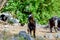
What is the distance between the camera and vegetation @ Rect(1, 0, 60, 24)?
1961 centimetres

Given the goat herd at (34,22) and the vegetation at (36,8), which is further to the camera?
the vegetation at (36,8)

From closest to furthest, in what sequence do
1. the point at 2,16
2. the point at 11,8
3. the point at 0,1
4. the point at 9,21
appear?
1. the point at 0,1
2. the point at 9,21
3. the point at 2,16
4. the point at 11,8

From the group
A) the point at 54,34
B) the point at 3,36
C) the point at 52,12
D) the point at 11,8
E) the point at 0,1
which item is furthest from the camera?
the point at 52,12

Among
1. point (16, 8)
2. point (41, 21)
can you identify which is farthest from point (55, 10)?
point (16, 8)

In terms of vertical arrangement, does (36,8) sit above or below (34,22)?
below

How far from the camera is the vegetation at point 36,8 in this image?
1961 cm

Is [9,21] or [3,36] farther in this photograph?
[9,21]

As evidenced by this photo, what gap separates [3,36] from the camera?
817 cm

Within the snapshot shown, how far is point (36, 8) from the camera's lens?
2017 cm

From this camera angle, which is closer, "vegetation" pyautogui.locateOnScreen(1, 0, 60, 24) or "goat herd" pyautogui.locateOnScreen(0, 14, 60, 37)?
"goat herd" pyautogui.locateOnScreen(0, 14, 60, 37)

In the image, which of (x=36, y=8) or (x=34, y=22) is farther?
(x=36, y=8)

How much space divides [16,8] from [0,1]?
36.6 feet

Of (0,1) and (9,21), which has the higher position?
(0,1)

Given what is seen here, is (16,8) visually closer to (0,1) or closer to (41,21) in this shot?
(41,21)
